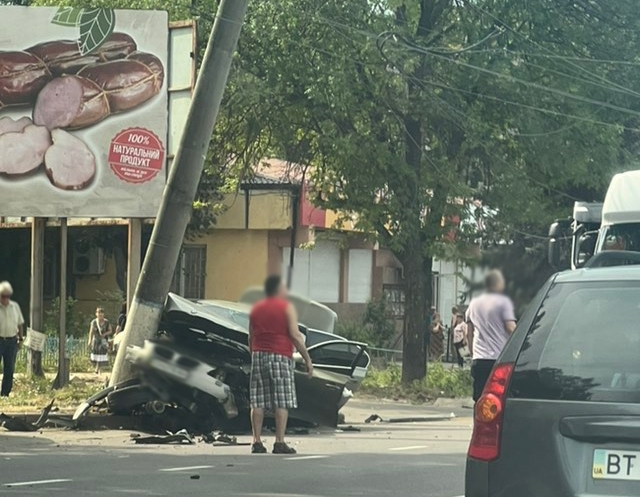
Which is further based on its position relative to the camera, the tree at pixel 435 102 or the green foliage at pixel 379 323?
the green foliage at pixel 379 323

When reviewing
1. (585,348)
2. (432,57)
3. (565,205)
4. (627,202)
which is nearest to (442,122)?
(432,57)

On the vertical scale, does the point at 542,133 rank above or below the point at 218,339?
above

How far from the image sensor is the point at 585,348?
5.85 meters

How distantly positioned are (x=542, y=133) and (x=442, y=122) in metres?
1.65

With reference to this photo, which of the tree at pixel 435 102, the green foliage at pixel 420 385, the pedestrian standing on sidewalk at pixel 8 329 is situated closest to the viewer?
the pedestrian standing on sidewalk at pixel 8 329

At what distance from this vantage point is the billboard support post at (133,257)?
58.5 feet

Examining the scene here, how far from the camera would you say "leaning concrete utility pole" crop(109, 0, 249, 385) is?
13.1 metres

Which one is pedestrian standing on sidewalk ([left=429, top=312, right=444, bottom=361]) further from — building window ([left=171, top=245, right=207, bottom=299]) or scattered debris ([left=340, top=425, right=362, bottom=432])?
building window ([left=171, top=245, right=207, bottom=299])

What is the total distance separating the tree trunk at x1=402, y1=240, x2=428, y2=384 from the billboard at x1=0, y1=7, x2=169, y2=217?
6.66 m

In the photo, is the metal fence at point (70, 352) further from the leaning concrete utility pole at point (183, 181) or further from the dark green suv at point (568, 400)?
the dark green suv at point (568, 400)

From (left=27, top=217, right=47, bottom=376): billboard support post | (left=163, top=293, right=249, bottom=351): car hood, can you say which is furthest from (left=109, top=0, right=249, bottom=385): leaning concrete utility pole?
(left=27, top=217, right=47, bottom=376): billboard support post

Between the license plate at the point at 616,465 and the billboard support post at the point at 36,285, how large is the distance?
10.5ft

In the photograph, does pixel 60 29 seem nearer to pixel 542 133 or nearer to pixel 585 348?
pixel 542 133

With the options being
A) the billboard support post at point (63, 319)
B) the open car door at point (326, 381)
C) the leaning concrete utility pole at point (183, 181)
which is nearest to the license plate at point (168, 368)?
the billboard support post at point (63, 319)
